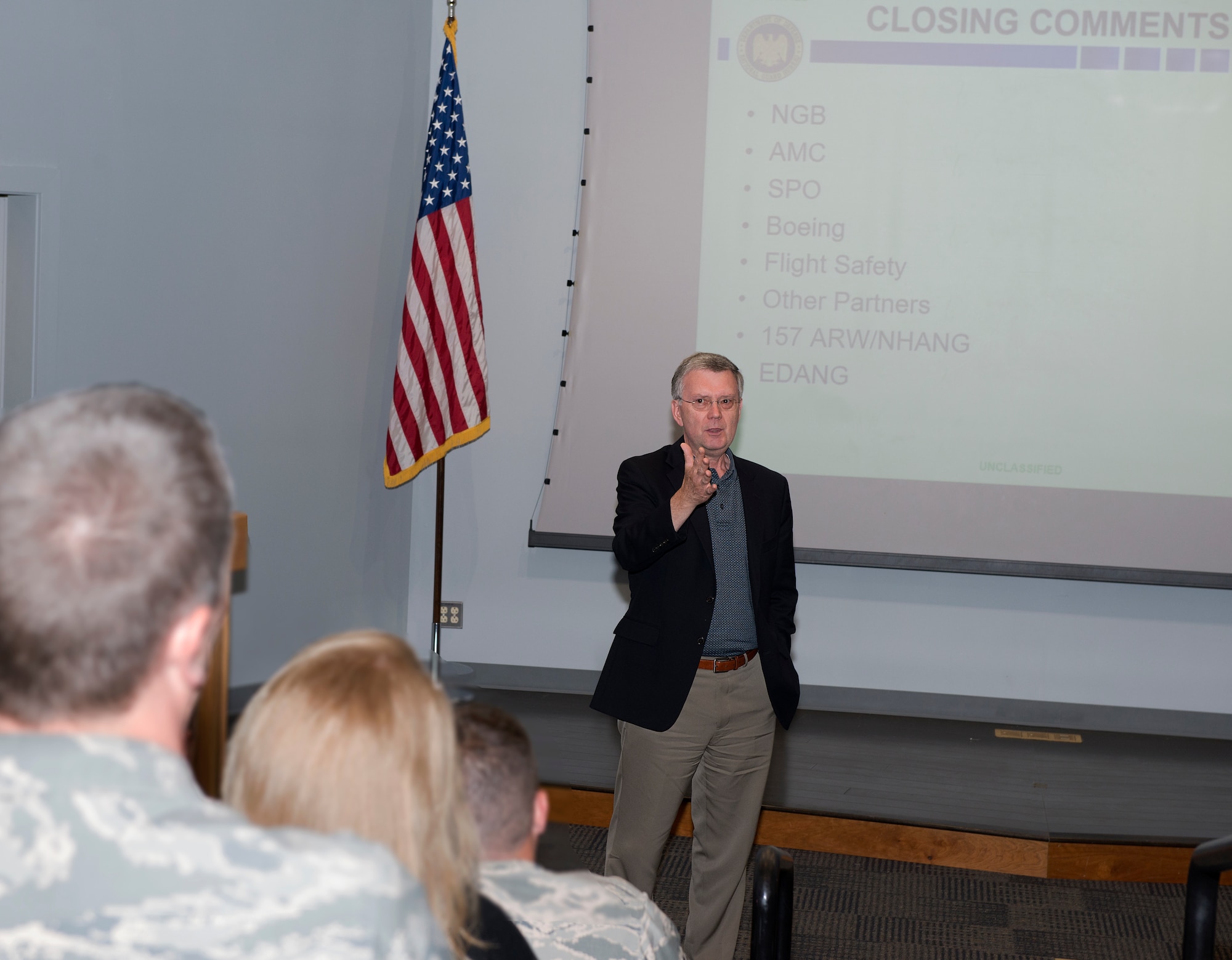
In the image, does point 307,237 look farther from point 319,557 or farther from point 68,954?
point 68,954

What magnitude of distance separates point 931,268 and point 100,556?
4.50 meters

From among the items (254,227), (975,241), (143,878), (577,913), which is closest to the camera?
(143,878)

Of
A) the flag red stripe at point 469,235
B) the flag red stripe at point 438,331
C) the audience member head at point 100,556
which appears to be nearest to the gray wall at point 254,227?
the flag red stripe at point 438,331

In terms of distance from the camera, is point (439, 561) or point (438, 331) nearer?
point (438, 331)

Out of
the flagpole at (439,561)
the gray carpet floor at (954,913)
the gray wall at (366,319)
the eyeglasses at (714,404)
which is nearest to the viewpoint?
the eyeglasses at (714,404)

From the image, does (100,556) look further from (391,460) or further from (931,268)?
(931,268)

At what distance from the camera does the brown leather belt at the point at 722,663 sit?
2738 millimetres

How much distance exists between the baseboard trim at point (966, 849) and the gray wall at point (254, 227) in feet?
5.40

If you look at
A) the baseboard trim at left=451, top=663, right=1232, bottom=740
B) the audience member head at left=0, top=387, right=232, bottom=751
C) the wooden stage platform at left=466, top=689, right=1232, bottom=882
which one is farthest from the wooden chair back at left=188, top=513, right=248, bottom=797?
the baseboard trim at left=451, top=663, right=1232, bottom=740

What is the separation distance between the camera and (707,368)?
2732 mm

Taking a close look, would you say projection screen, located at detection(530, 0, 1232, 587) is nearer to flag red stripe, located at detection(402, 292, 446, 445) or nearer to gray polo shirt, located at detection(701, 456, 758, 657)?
flag red stripe, located at detection(402, 292, 446, 445)

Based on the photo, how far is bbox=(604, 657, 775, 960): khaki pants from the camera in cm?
273

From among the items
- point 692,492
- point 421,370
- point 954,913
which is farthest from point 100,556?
point 421,370

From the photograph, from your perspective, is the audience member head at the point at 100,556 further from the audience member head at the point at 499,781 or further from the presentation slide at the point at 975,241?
the presentation slide at the point at 975,241
